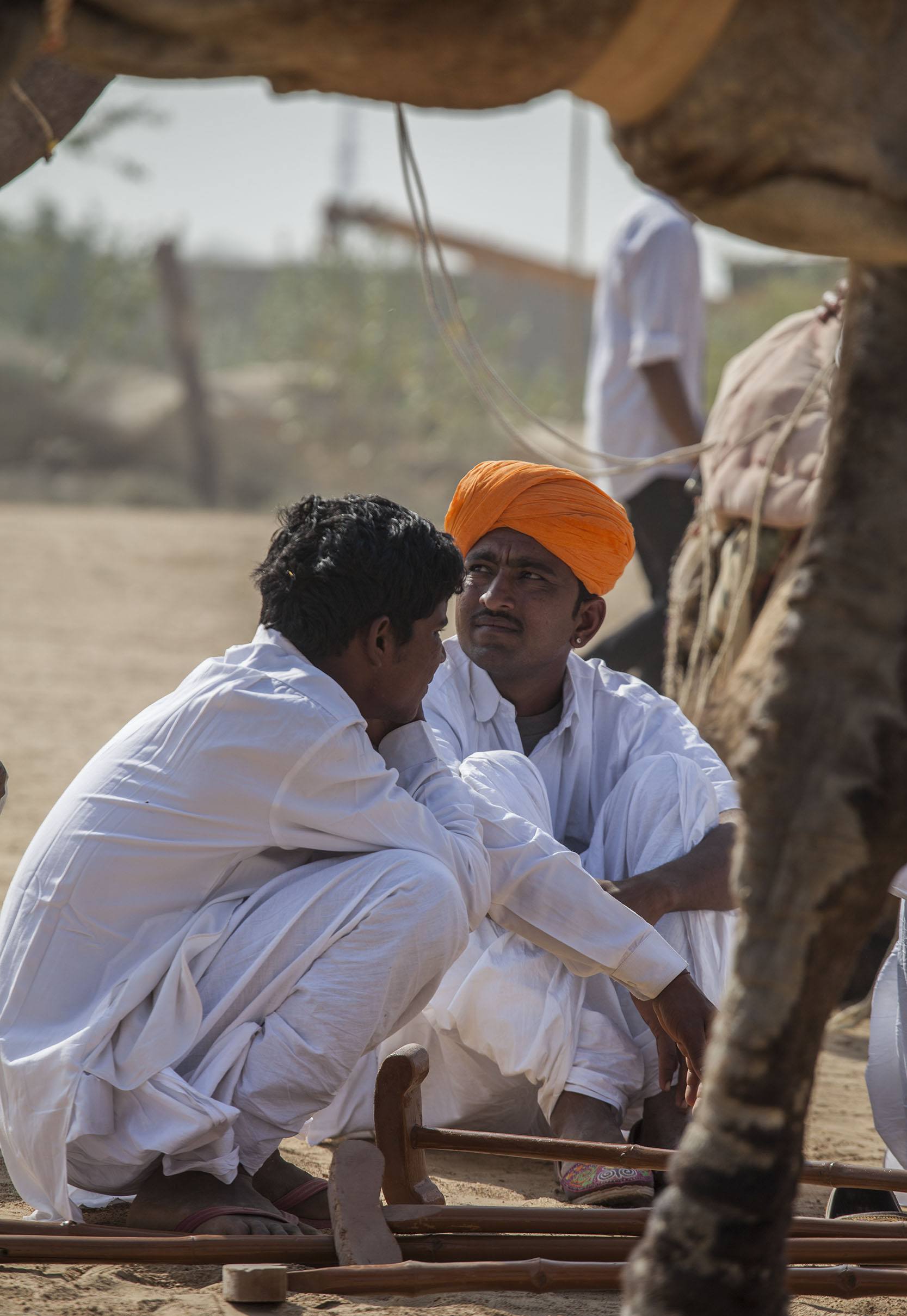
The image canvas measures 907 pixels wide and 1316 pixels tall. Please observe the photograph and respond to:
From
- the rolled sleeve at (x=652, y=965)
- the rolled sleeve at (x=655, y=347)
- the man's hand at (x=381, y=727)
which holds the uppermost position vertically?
the rolled sleeve at (x=655, y=347)

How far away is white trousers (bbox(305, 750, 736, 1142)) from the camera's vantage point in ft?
10.1

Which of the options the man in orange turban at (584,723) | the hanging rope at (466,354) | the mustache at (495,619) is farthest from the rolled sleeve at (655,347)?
the mustache at (495,619)

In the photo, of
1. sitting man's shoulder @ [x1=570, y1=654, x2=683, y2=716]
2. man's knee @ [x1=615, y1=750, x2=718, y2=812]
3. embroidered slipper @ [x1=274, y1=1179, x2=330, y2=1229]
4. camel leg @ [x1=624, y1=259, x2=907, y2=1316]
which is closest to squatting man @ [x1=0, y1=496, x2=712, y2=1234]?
embroidered slipper @ [x1=274, y1=1179, x2=330, y2=1229]

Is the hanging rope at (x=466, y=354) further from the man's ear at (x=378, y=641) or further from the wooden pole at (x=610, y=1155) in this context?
the wooden pole at (x=610, y=1155)

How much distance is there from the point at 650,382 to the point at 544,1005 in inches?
122

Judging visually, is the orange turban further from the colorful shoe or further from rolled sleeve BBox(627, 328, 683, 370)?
rolled sleeve BBox(627, 328, 683, 370)

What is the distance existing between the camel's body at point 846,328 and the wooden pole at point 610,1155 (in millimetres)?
1096

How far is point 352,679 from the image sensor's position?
9.63ft

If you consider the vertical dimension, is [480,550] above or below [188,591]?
above

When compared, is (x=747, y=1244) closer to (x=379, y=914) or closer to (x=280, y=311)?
(x=379, y=914)

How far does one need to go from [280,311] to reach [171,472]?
292 inches

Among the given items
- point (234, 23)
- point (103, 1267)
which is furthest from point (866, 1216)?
point (234, 23)

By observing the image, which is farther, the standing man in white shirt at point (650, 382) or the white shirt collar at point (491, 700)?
the standing man in white shirt at point (650, 382)

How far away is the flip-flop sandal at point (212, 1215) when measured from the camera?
251 centimetres
